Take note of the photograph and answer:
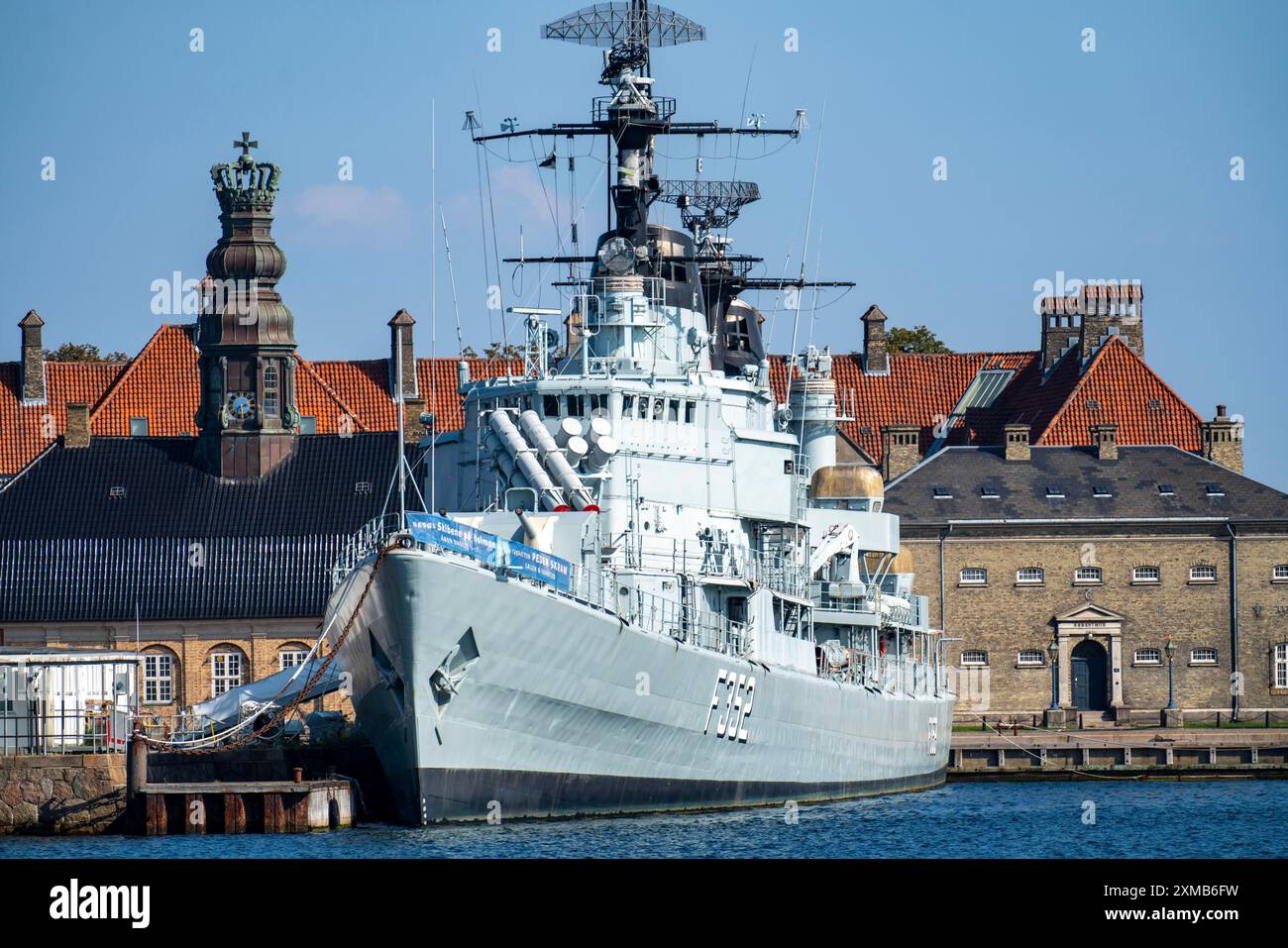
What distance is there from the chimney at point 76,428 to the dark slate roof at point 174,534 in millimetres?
757

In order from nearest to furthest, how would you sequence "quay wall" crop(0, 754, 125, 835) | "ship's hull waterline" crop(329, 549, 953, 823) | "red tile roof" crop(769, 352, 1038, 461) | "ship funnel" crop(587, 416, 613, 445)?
"ship's hull waterline" crop(329, 549, 953, 823) → "quay wall" crop(0, 754, 125, 835) → "ship funnel" crop(587, 416, 613, 445) → "red tile roof" crop(769, 352, 1038, 461)

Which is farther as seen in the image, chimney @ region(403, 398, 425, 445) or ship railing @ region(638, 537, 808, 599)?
chimney @ region(403, 398, 425, 445)

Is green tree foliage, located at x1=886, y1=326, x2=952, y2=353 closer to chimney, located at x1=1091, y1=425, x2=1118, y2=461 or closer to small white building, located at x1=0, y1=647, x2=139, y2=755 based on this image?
chimney, located at x1=1091, y1=425, x2=1118, y2=461

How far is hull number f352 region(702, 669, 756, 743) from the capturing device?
42531mm

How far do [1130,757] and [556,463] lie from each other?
23942mm

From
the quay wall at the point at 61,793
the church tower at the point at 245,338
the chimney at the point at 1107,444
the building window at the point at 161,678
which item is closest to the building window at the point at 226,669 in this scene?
the building window at the point at 161,678

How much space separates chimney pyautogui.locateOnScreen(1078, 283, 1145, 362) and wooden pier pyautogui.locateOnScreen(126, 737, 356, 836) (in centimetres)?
5552

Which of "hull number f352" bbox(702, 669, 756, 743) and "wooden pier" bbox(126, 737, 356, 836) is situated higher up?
"hull number f352" bbox(702, 669, 756, 743)

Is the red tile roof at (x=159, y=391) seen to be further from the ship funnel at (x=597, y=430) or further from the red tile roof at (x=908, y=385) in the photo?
the ship funnel at (x=597, y=430)

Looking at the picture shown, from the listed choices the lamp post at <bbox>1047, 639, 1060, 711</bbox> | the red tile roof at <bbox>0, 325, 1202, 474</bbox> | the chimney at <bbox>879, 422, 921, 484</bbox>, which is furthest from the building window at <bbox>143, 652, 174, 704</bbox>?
the lamp post at <bbox>1047, 639, 1060, 711</bbox>

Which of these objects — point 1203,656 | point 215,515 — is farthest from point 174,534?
point 1203,656

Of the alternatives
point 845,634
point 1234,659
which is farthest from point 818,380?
point 1234,659

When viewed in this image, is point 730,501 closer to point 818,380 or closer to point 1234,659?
point 818,380
